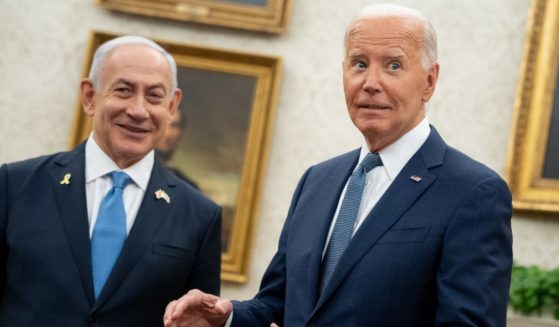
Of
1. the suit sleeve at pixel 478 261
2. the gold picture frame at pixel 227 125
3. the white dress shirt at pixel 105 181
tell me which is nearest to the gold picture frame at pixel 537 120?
the gold picture frame at pixel 227 125

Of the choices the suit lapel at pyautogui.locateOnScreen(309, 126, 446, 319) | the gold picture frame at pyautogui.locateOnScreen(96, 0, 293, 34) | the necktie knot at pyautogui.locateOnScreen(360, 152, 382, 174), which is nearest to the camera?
the suit lapel at pyautogui.locateOnScreen(309, 126, 446, 319)

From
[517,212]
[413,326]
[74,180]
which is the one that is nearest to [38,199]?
[74,180]

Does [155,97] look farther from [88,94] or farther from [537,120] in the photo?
[537,120]

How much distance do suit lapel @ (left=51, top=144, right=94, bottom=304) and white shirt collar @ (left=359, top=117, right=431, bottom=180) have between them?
1210 millimetres

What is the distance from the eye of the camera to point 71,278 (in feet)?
11.0

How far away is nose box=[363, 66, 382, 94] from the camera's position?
2777 millimetres

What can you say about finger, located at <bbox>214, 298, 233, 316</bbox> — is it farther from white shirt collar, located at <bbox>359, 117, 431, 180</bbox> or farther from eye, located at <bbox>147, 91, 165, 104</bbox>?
eye, located at <bbox>147, 91, 165, 104</bbox>

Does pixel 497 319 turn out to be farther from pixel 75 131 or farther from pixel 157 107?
pixel 75 131

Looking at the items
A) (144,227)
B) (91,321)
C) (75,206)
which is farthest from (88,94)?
(91,321)

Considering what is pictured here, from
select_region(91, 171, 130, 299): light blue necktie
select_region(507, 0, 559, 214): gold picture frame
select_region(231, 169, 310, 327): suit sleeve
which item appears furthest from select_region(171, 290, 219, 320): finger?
select_region(507, 0, 559, 214): gold picture frame

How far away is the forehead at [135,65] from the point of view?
3623 mm

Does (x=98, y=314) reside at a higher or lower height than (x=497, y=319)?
lower

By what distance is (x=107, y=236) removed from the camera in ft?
11.5

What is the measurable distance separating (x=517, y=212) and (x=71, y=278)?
11.5 feet
